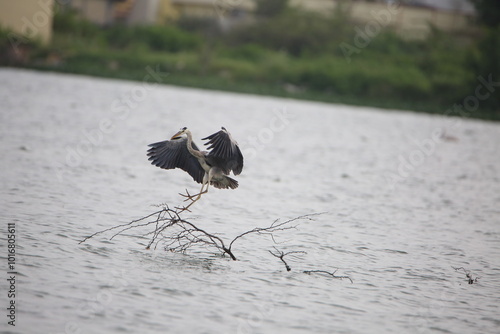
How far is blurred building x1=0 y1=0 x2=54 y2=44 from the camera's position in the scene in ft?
130

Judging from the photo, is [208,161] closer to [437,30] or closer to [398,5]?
[437,30]

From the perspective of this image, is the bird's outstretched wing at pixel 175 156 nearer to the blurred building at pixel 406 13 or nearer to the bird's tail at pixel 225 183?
the bird's tail at pixel 225 183

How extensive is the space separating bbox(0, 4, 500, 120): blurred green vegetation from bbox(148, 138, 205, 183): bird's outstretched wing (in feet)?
103

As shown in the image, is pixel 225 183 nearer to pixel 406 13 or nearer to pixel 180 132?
pixel 180 132

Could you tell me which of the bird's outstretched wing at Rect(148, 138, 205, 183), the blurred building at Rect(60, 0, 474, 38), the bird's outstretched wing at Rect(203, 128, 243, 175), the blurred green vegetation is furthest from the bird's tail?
the blurred building at Rect(60, 0, 474, 38)

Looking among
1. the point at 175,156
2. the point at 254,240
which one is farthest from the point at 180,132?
the point at 254,240

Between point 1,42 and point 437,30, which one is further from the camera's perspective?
point 437,30

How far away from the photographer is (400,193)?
13.7m

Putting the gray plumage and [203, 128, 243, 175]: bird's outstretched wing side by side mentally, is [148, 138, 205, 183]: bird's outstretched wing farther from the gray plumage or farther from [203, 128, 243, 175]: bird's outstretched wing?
[203, 128, 243, 175]: bird's outstretched wing

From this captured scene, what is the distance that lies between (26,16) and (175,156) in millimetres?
34708

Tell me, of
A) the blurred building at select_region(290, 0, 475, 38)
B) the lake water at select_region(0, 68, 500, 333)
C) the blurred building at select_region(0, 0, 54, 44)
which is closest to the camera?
the lake water at select_region(0, 68, 500, 333)

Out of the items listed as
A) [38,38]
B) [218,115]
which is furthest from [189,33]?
[218,115]

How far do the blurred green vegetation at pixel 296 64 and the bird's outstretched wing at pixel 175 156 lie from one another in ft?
103

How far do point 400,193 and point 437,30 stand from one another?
36830mm
